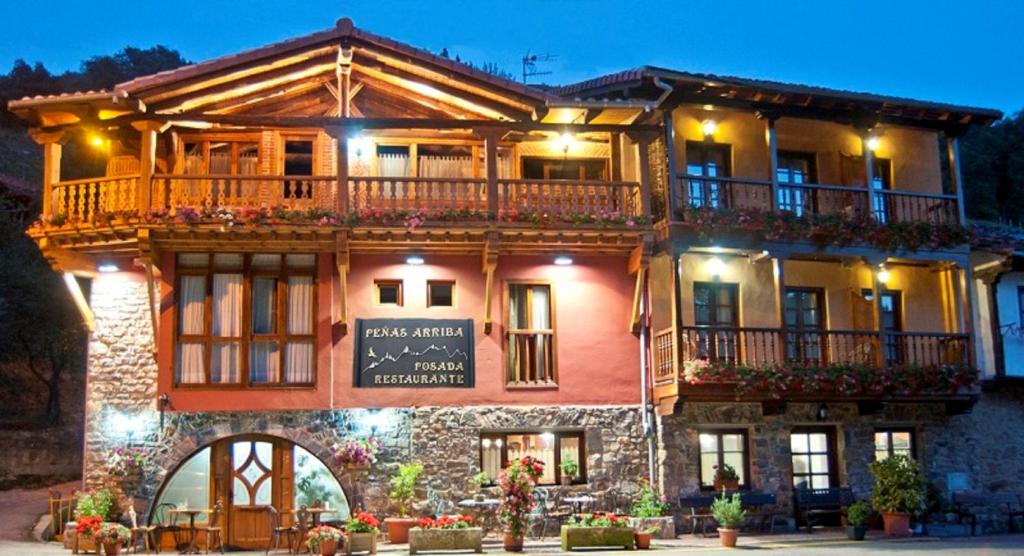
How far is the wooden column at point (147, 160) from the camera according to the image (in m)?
20.1

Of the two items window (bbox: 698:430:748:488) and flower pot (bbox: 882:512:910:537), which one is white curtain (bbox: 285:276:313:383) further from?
flower pot (bbox: 882:512:910:537)

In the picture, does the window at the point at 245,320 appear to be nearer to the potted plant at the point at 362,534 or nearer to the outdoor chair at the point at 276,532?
the outdoor chair at the point at 276,532

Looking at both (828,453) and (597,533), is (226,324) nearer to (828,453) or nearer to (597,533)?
(597,533)

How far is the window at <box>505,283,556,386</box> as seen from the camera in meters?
21.7

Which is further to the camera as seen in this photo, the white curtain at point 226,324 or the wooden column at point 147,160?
the white curtain at point 226,324

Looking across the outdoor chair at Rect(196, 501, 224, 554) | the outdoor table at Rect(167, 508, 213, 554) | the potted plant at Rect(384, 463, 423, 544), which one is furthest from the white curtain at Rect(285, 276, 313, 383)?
the outdoor table at Rect(167, 508, 213, 554)

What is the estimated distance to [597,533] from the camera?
18.5 metres

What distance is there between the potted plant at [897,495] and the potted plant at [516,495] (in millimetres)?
7331

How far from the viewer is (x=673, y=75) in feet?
72.3

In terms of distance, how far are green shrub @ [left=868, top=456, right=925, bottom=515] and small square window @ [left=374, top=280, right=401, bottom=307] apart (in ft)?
32.3

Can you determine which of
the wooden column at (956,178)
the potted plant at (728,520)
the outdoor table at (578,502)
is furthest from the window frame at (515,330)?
the wooden column at (956,178)

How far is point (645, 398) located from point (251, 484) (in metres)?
7.68

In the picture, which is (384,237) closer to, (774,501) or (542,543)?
(542,543)

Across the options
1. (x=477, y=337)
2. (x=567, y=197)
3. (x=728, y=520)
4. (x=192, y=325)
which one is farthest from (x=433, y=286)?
(x=728, y=520)
